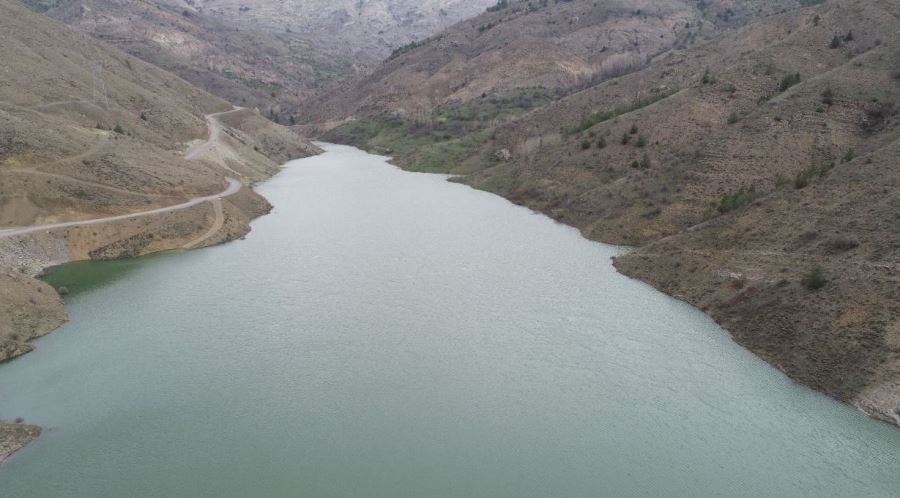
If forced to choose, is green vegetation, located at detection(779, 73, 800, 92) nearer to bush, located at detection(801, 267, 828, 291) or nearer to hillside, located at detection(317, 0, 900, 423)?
hillside, located at detection(317, 0, 900, 423)

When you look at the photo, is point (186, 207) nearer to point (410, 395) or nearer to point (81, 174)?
point (81, 174)

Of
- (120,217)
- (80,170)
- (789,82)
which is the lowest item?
(120,217)

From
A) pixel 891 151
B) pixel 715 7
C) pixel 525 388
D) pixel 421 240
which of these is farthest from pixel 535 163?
pixel 715 7

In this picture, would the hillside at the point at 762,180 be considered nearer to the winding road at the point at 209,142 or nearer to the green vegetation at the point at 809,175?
the green vegetation at the point at 809,175

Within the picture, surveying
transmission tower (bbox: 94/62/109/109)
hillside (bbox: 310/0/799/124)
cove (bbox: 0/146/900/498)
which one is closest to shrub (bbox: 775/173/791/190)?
cove (bbox: 0/146/900/498)

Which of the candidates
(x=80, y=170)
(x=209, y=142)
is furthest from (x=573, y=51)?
(x=80, y=170)
